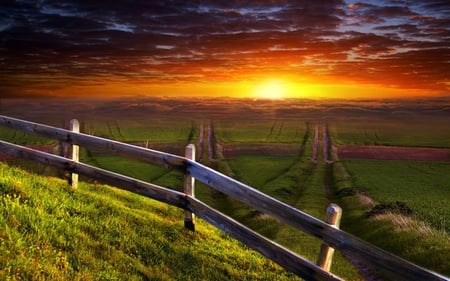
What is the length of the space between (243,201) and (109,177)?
160 inches

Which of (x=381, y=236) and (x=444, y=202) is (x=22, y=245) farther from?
(x=444, y=202)

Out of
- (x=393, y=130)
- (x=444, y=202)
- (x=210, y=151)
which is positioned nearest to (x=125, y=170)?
(x=210, y=151)

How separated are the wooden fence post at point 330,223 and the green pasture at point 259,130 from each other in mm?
89154

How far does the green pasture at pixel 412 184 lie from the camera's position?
30.2 metres

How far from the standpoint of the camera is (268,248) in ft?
25.0

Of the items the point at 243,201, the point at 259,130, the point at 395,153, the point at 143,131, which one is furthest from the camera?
the point at 143,131

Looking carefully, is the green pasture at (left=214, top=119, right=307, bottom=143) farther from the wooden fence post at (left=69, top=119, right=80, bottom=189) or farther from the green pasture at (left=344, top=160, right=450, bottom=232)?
the wooden fence post at (left=69, top=119, right=80, bottom=189)

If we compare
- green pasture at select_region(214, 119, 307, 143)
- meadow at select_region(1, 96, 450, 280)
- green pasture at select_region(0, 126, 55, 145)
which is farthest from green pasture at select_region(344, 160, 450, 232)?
green pasture at select_region(0, 126, 55, 145)

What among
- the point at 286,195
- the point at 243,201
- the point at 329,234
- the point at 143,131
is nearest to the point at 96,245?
the point at 243,201

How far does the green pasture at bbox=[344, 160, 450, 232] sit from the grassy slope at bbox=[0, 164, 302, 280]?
19242 millimetres

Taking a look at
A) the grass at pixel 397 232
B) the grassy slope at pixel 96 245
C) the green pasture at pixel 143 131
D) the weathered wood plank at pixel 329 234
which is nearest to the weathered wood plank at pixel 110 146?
the weathered wood plank at pixel 329 234

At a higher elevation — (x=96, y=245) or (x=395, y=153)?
(x=96, y=245)

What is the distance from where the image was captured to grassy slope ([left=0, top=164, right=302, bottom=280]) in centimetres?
630

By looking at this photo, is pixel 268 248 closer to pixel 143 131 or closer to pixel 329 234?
pixel 329 234
